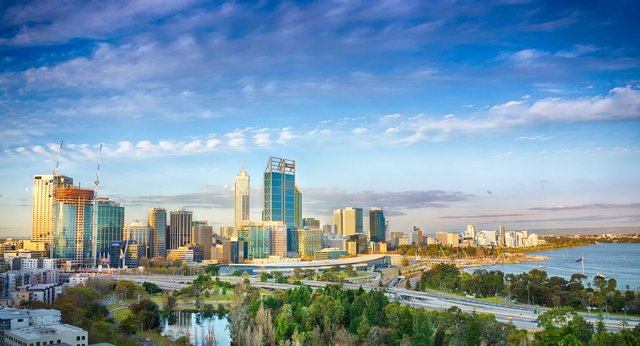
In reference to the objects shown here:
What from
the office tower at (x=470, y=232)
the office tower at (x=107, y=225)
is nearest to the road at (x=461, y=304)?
the office tower at (x=107, y=225)

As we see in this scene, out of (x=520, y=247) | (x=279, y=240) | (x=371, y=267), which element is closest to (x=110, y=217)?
(x=279, y=240)

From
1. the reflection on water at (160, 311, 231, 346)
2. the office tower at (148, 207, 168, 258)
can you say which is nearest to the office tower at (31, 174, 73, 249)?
the office tower at (148, 207, 168, 258)

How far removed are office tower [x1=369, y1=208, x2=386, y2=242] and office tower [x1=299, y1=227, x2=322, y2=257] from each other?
20070mm

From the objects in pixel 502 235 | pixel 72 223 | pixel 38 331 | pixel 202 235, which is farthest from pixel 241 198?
pixel 38 331

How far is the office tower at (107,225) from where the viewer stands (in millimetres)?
47750

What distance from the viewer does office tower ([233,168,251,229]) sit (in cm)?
6500

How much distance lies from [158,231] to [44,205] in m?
9.93

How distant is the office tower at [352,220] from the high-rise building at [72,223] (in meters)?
39.0

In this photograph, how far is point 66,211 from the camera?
151 ft

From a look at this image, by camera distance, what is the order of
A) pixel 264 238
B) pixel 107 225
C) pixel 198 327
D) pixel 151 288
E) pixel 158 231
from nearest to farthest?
pixel 198 327 → pixel 151 288 → pixel 107 225 → pixel 264 238 → pixel 158 231

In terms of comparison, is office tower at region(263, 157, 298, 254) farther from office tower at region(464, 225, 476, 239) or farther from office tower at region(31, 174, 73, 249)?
office tower at region(464, 225, 476, 239)

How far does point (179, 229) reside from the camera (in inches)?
2281

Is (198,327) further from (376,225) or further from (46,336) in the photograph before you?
(376,225)

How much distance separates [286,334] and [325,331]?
45.5 inches
